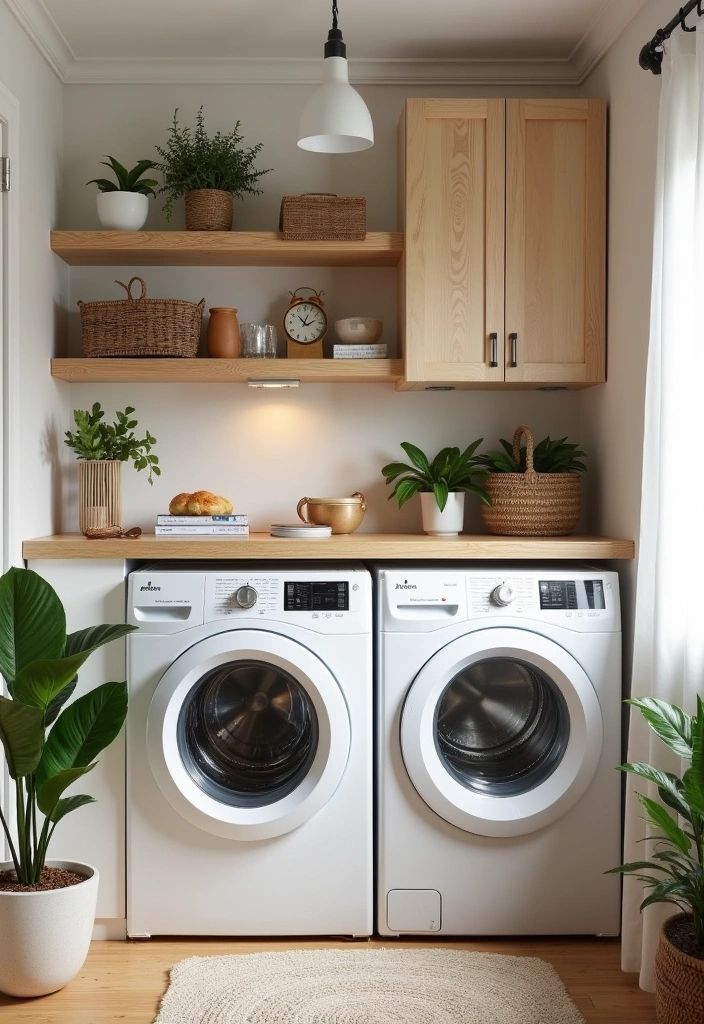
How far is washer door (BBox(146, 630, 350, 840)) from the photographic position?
2434 mm

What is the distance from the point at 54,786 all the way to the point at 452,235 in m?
1.86

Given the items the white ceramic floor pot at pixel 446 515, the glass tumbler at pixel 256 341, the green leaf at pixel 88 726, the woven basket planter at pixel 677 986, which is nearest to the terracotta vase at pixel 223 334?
the glass tumbler at pixel 256 341

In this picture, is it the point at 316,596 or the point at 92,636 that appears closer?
the point at 92,636

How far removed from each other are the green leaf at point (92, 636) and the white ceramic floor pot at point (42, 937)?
550 millimetres

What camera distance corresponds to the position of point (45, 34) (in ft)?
9.02

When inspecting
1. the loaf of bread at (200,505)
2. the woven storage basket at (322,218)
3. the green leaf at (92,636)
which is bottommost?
the green leaf at (92,636)

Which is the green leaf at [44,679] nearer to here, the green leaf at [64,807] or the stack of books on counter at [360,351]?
the green leaf at [64,807]

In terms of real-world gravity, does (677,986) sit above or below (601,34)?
below

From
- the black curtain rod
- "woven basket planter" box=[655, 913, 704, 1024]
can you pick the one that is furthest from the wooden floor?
the black curtain rod

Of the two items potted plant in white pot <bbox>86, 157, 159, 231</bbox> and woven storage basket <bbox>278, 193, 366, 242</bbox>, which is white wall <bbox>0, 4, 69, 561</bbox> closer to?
potted plant in white pot <bbox>86, 157, 159, 231</bbox>

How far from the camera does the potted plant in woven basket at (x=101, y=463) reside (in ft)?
9.17

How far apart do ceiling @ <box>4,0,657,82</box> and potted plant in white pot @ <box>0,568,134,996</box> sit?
164 centimetres

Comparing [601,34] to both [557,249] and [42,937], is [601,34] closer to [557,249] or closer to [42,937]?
[557,249]

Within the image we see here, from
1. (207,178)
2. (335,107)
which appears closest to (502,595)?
(335,107)
